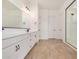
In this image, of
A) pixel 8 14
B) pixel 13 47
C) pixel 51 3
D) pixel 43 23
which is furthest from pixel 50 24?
pixel 13 47

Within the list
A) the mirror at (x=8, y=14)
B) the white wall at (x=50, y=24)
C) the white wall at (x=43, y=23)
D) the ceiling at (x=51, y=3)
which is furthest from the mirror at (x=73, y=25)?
the white wall at (x=43, y=23)

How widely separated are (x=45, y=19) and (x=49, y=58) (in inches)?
237

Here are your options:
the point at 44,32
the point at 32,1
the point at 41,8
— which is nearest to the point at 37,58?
the point at 32,1

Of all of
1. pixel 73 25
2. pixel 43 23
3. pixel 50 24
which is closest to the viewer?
pixel 73 25

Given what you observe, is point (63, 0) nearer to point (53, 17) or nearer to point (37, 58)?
point (53, 17)

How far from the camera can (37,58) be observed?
3.04 metres

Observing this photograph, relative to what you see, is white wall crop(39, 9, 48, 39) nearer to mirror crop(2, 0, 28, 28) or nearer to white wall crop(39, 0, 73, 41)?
white wall crop(39, 0, 73, 41)

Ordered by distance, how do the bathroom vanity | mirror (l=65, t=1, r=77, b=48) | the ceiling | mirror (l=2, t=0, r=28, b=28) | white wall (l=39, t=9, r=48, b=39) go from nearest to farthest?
1. the bathroom vanity
2. mirror (l=2, t=0, r=28, b=28)
3. mirror (l=65, t=1, r=77, b=48)
4. the ceiling
5. white wall (l=39, t=9, r=48, b=39)

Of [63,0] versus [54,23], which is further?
[54,23]

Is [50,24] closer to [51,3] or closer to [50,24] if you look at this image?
[50,24]

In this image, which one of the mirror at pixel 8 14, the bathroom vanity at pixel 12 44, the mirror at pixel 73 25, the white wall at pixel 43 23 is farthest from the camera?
the white wall at pixel 43 23

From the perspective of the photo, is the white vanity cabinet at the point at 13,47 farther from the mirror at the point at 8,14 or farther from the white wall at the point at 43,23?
the white wall at the point at 43,23

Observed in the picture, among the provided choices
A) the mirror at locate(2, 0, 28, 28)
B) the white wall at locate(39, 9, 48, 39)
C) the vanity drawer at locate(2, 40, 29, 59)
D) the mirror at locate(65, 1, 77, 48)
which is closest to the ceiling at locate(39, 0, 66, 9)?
the white wall at locate(39, 9, 48, 39)

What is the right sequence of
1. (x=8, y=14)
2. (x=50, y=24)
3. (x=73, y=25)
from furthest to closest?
1. (x=50, y=24)
2. (x=73, y=25)
3. (x=8, y=14)
